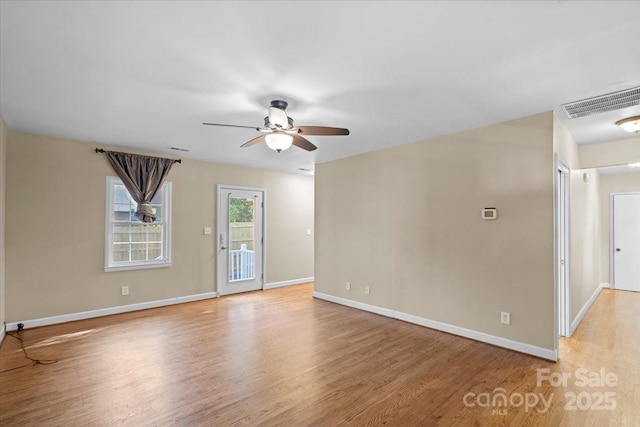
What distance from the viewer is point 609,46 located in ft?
6.66

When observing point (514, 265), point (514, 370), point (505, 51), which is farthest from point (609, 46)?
point (514, 370)

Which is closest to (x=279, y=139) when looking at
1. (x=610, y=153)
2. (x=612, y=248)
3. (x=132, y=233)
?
(x=132, y=233)

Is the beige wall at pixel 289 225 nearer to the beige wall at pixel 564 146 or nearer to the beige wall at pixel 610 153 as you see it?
the beige wall at pixel 564 146

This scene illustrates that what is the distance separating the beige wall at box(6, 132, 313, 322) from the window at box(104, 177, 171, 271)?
0.33ft

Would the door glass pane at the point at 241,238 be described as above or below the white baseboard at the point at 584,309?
above

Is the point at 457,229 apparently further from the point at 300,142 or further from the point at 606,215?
the point at 606,215

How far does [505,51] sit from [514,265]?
7.45 feet

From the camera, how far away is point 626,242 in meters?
6.36

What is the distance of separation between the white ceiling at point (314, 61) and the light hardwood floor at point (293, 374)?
2547 mm

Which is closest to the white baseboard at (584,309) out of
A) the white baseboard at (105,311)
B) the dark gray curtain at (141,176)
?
the white baseboard at (105,311)

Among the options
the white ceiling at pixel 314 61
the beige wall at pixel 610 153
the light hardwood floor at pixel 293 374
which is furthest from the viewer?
the beige wall at pixel 610 153

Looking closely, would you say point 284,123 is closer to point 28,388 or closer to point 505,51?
point 505,51

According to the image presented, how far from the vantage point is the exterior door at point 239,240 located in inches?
232

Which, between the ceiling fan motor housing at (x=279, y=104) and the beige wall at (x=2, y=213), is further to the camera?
the beige wall at (x=2, y=213)
